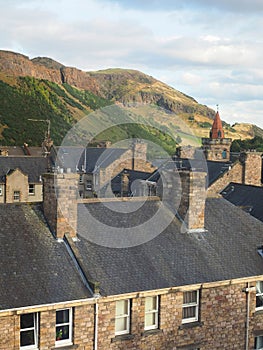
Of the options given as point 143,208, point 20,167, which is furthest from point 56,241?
point 20,167

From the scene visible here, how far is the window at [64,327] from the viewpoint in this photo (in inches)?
573

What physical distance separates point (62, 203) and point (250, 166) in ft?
86.7

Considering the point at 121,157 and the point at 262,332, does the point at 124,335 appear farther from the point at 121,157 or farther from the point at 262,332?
the point at 121,157

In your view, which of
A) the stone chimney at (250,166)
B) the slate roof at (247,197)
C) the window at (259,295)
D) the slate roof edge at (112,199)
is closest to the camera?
the window at (259,295)

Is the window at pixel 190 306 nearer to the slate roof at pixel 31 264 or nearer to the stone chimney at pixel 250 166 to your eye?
the slate roof at pixel 31 264

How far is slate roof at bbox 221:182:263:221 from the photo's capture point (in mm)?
30500

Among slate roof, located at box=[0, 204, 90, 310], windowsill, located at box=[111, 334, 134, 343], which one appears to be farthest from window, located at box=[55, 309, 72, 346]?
windowsill, located at box=[111, 334, 134, 343]

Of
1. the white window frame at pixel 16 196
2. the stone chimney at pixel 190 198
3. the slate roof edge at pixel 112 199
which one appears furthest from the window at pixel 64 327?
the white window frame at pixel 16 196

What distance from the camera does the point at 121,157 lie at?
4841cm

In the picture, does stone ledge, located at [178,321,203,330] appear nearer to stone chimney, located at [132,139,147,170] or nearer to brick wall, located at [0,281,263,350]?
brick wall, located at [0,281,263,350]

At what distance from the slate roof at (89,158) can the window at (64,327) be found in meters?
33.7

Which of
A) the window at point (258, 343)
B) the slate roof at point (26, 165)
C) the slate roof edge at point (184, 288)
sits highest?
the slate roof at point (26, 165)

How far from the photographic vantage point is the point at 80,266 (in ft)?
51.1

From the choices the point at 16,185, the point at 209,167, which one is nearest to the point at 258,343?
the point at 209,167
